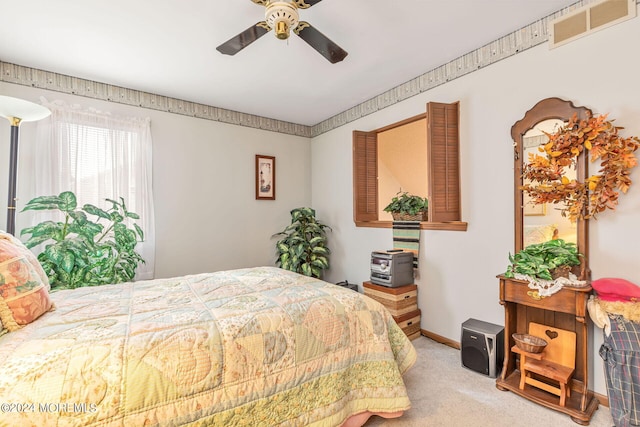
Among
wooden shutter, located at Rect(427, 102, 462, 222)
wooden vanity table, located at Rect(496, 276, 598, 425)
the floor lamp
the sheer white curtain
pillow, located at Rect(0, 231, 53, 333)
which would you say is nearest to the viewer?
pillow, located at Rect(0, 231, 53, 333)

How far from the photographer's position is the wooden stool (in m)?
1.91

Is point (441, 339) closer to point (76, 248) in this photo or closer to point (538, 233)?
point (538, 233)

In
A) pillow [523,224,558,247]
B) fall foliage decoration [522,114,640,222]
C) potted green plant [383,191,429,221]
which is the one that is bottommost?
pillow [523,224,558,247]

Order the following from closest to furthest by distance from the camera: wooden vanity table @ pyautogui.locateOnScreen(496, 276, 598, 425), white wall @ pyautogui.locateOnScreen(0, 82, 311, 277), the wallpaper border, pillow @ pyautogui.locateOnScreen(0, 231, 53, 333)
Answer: pillow @ pyautogui.locateOnScreen(0, 231, 53, 333), wooden vanity table @ pyautogui.locateOnScreen(496, 276, 598, 425), the wallpaper border, white wall @ pyautogui.locateOnScreen(0, 82, 311, 277)

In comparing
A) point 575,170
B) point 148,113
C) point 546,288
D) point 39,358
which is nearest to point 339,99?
point 148,113

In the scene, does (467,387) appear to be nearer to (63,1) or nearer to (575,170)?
(575,170)

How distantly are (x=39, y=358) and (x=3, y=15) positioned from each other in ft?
8.16

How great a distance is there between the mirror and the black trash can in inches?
15.8

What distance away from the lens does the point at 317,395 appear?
1.53 metres

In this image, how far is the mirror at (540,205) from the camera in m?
2.04

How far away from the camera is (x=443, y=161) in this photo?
2.79 meters

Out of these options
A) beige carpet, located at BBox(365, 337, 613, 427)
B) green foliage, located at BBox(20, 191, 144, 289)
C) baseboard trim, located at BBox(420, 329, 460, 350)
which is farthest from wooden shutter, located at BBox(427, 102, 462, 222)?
green foliage, located at BBox(20, 191, 144, 289)

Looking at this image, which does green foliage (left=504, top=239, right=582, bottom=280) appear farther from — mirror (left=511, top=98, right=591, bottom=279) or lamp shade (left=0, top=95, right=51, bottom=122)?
lamp shade (left=0, top=95, right=51, bottom=122)

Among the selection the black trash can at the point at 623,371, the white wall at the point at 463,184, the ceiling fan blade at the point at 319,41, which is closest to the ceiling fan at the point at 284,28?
the ceiling fan blade at the point at 319,41
